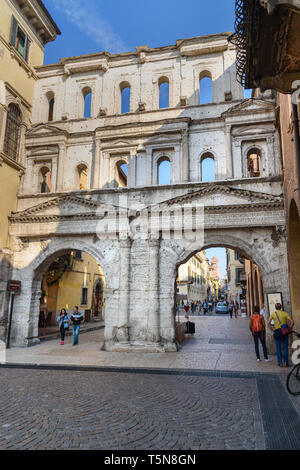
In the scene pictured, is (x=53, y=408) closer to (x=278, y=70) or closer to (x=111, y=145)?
(x=278, y=70)

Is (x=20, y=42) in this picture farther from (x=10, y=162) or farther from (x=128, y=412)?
(x=128, y=412)

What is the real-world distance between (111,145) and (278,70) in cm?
1024

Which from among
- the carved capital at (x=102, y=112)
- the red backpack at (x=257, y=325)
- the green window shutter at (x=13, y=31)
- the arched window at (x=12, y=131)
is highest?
the green window shutter at (x=13, y=31)

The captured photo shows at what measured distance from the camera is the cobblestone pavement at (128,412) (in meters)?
5.02

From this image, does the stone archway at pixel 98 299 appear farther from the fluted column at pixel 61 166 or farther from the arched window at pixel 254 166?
the arched window at pixel 254 166

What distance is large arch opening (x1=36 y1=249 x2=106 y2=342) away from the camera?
71.5 feet

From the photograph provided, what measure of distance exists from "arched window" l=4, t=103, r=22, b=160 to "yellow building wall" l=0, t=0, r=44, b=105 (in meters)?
1.03

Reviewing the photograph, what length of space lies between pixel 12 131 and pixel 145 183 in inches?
294

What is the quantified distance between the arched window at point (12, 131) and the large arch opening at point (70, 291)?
6083 mm

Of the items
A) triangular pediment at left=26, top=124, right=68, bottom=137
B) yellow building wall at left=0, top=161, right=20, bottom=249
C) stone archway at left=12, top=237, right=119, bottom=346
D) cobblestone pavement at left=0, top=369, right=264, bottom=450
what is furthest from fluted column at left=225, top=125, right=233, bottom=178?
yellow building wall at left=0, top=161, right=20, bottom=249

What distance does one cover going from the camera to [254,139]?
50.1 feet

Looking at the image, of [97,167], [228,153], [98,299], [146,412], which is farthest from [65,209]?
[98,299]

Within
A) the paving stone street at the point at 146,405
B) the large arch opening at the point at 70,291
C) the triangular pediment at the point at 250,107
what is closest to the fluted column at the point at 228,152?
the triangular pediment at the point at 250,107

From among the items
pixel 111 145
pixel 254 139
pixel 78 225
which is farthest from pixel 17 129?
pixel 254 139
